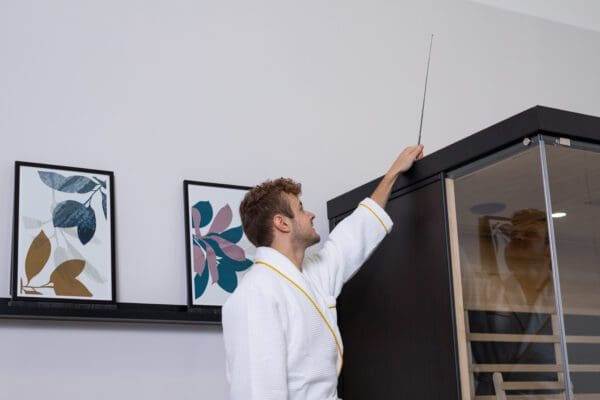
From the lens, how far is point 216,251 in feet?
9.02

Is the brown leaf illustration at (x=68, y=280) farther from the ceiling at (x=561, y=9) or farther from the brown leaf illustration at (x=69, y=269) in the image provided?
the ceiling at (x=561, y=9)

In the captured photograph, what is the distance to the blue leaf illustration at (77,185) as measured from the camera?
2.60m

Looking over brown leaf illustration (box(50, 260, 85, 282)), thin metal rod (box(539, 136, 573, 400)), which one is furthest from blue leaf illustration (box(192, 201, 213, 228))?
thin metal rod (box(539, 136, 573, 400))

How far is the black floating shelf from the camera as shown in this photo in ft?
7.86

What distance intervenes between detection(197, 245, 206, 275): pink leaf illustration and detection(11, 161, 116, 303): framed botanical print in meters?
0.27

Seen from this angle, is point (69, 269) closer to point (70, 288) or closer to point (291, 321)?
point (70, 288)

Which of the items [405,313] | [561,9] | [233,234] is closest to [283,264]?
[405,313]

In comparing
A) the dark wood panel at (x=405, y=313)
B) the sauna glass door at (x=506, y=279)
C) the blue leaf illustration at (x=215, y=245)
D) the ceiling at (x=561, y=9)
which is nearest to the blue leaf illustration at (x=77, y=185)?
the blue leaf illustration at (x=215, y=245)

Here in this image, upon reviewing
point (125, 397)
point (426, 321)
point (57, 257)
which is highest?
point (57, 257)

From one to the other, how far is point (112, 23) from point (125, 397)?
49.2 inches

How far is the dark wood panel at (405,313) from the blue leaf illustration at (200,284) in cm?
46

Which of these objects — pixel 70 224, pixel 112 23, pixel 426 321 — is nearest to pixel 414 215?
pixel 426 321

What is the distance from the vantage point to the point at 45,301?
2436 millimetres

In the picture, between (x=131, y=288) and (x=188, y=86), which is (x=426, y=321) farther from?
(x=188, y=86)
